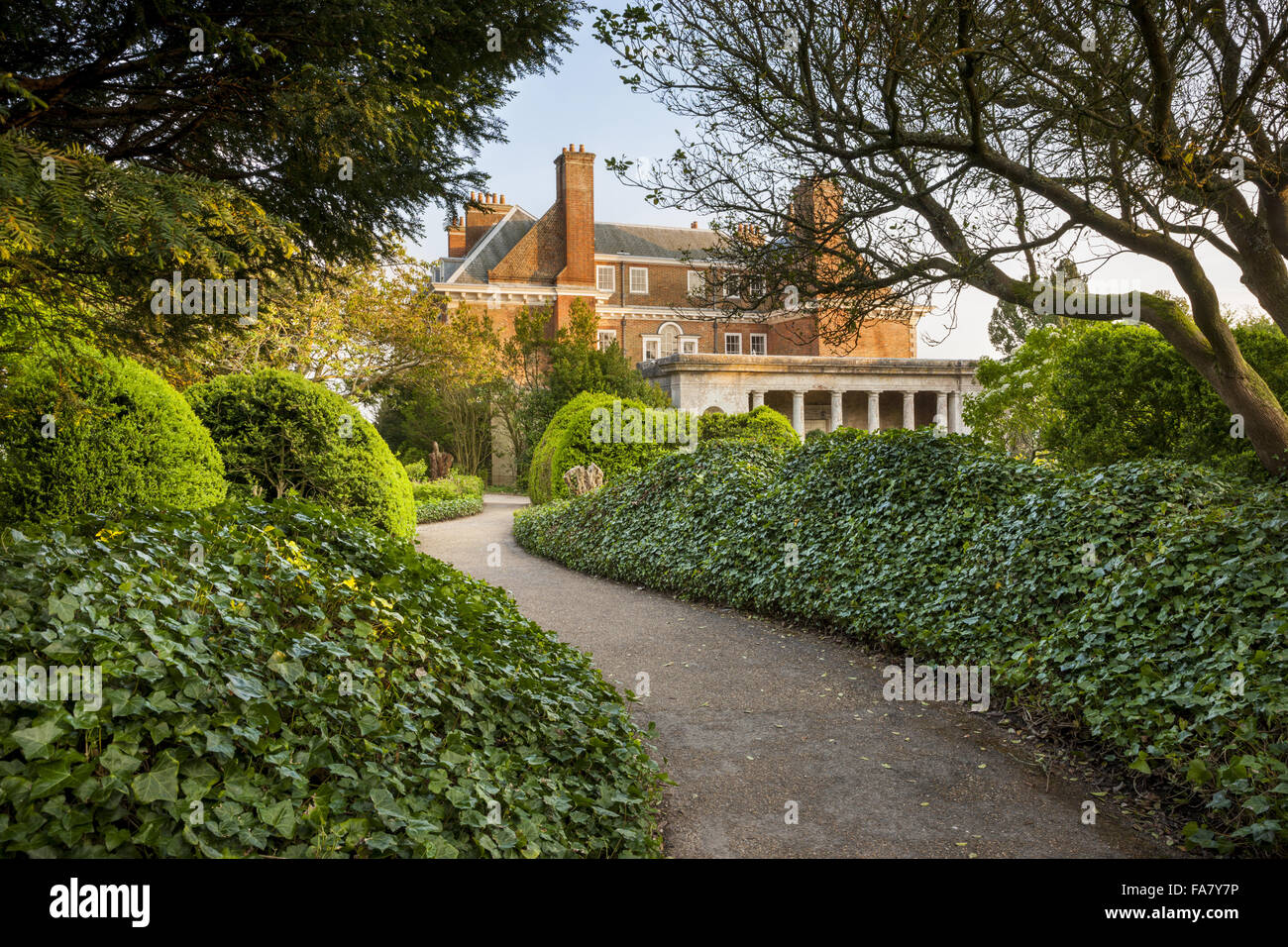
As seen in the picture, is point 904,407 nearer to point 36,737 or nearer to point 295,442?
point 295,442

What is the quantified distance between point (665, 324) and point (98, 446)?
37.4 meters

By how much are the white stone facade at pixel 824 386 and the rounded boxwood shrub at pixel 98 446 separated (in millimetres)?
23212

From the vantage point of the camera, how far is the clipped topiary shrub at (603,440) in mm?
17609

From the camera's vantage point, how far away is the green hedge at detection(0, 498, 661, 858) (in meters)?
2.29

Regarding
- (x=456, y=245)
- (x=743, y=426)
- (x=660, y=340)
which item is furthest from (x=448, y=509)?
(x=456, y=245)

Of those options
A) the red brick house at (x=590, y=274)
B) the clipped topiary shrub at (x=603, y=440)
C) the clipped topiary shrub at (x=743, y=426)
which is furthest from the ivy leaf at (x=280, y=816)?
the red brick house at (x=590, y=274)

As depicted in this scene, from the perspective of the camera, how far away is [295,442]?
10062 millimetres

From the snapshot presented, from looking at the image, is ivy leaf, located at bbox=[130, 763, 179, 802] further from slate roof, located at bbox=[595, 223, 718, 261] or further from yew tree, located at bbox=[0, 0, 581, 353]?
slate roof, located at bbox=[595, 223, 718, 261]

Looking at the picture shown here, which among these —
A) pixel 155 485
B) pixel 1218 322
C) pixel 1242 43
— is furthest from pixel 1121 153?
pixel 155 485

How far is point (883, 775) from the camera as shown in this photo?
4.56 meters

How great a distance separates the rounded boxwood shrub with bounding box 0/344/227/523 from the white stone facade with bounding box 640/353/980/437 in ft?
76.2
